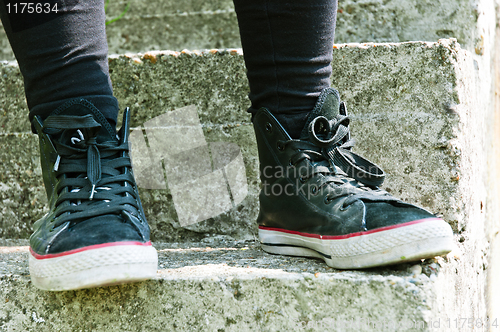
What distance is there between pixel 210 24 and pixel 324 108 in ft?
3.52

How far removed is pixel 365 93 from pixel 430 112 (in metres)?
0.18

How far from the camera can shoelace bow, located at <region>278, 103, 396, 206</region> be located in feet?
2.95

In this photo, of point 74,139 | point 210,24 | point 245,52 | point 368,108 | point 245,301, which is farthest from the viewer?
point 210,24

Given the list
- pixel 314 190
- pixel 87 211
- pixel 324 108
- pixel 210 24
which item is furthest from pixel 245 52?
pixel 210 24

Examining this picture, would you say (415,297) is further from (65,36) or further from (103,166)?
(65,36)

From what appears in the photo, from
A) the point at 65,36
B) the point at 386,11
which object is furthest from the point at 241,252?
the point at 386,11

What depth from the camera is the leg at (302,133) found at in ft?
2.85

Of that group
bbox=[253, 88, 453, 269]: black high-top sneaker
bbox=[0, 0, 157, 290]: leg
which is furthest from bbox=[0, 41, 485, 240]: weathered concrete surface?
bbox=[0, 0, 157, 290]: leg

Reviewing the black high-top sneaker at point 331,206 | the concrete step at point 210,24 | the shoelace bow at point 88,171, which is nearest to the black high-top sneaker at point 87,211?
the shoelace bow at point 88,171

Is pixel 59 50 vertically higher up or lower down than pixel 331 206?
higher up

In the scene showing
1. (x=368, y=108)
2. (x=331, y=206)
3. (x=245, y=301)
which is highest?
(x=368, y=108)

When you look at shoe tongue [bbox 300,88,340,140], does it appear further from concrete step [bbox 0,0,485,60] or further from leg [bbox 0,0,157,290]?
concrete step [bbox 0,0,485,60]

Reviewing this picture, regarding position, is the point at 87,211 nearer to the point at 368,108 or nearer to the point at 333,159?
the point at 333,159

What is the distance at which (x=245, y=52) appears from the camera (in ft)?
3.23
